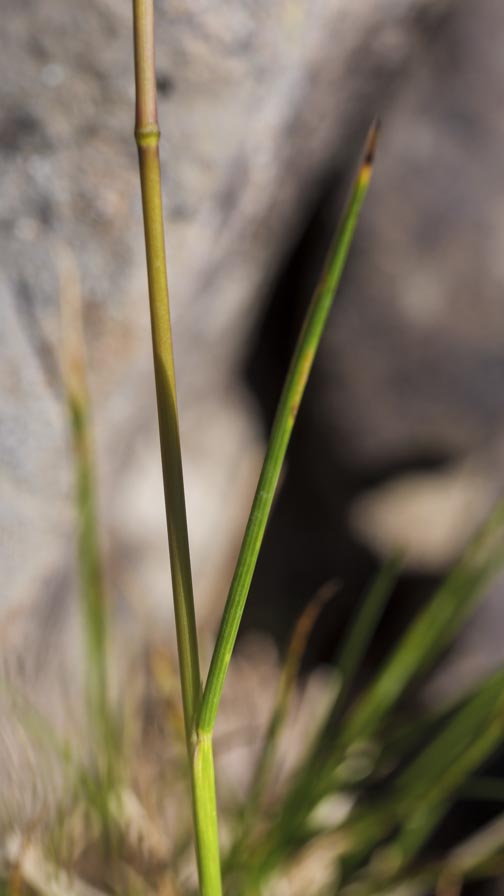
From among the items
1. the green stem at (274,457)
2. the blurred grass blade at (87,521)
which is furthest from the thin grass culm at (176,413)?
the blurred grass blade at (87,521)

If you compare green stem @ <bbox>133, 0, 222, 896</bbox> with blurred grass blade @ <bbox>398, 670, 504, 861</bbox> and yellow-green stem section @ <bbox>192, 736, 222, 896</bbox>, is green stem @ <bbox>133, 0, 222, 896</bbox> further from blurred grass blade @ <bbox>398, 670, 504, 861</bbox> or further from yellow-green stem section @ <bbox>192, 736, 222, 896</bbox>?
blurred grass blade @ <bbox>398, 670, 504, 861</bbox>

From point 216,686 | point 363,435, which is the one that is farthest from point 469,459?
point 216,686

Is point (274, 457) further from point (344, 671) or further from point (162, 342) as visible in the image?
point (344, 671)

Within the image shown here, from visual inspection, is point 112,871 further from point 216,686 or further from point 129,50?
point 129,50

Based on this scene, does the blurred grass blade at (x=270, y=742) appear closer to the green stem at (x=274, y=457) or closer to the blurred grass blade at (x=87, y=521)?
the blurred grass blade at (x=87, y=521)

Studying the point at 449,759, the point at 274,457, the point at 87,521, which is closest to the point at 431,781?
the point at 449,759
